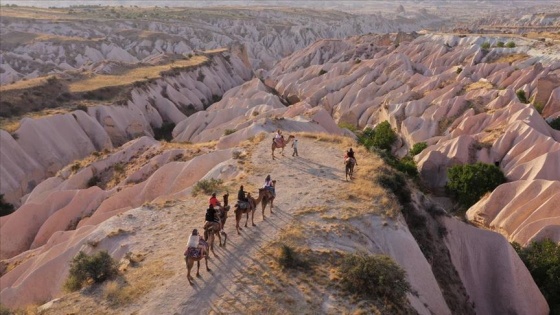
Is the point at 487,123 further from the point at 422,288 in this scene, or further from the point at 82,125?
the point at 82,125

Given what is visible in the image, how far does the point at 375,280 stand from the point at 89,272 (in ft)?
26.0

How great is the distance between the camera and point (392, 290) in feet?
38.6

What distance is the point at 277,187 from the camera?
17.9m

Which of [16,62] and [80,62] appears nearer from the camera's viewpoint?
[16,62]

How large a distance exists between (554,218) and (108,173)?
25.6 metres

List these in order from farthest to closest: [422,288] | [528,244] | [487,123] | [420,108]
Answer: [420,108] → [487,123] → [528,244] → [422,288]

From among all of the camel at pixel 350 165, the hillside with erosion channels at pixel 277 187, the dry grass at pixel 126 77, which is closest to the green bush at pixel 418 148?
the hillside with erosion channels at pixel 277 187

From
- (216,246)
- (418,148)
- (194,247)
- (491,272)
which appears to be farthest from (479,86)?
(194,247)

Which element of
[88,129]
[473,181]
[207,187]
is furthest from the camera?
[88,129]

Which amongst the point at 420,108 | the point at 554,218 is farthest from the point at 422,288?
the point at 420,108

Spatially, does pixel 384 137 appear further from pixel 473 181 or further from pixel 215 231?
pixel 215 231

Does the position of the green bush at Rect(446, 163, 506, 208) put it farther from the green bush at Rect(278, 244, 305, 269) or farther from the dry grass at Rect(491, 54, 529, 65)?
the dry grass at Rect(491, 54, 529, 65)

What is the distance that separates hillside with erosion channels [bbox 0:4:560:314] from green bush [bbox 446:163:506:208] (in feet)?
4.13

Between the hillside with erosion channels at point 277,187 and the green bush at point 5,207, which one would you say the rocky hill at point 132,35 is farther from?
the green bush at point 5,207
